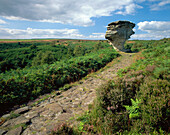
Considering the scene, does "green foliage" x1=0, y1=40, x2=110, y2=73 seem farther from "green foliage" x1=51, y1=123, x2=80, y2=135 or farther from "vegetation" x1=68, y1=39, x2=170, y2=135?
"green foliage" x1=51, y1=123, x2=80, y2=135

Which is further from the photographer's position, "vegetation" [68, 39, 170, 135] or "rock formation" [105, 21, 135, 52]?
"rock formation" [105, 21, 135, 52]

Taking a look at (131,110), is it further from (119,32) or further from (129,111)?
(119,32)

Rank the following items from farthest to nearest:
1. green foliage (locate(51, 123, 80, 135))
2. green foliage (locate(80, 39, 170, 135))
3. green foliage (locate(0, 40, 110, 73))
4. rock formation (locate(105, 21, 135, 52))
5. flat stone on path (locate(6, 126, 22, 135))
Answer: green foliage (locate(0, 40, 110, 73))
rock formation (locate(105, 21, 135, 52))
flat stone on path (locate(6, 126, 22, 135))
green foliage (locate(80, 39, 170, 135))
green foliage (locate(51, 123, 80, 135))

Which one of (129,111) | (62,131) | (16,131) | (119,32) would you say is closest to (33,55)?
(119,32)

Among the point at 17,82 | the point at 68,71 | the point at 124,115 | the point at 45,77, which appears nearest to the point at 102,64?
the point at 68,71

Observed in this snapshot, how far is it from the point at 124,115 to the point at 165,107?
112 centimetres

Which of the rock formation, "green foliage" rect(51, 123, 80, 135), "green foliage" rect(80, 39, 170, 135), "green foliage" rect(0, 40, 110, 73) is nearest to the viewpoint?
"green foliage" rect(51, 123, 80, 135)

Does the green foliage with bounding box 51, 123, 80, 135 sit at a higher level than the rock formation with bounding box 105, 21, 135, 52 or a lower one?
lower

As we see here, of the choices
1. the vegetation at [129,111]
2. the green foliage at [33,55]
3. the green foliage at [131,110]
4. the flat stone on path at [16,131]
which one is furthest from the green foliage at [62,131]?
the green foliage at [33,55]

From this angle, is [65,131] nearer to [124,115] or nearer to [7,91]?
[124,115]

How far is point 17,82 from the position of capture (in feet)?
21.1

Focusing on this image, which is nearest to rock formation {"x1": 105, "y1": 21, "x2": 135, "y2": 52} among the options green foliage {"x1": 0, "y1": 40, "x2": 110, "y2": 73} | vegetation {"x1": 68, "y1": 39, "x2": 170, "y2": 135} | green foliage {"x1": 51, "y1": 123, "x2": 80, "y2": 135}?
green foliage {"x1": 0, "y1": 40, "x2": 110, "y2": 73}

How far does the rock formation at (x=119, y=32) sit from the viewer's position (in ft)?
93.0

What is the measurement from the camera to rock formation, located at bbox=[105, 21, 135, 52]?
93.0ft
